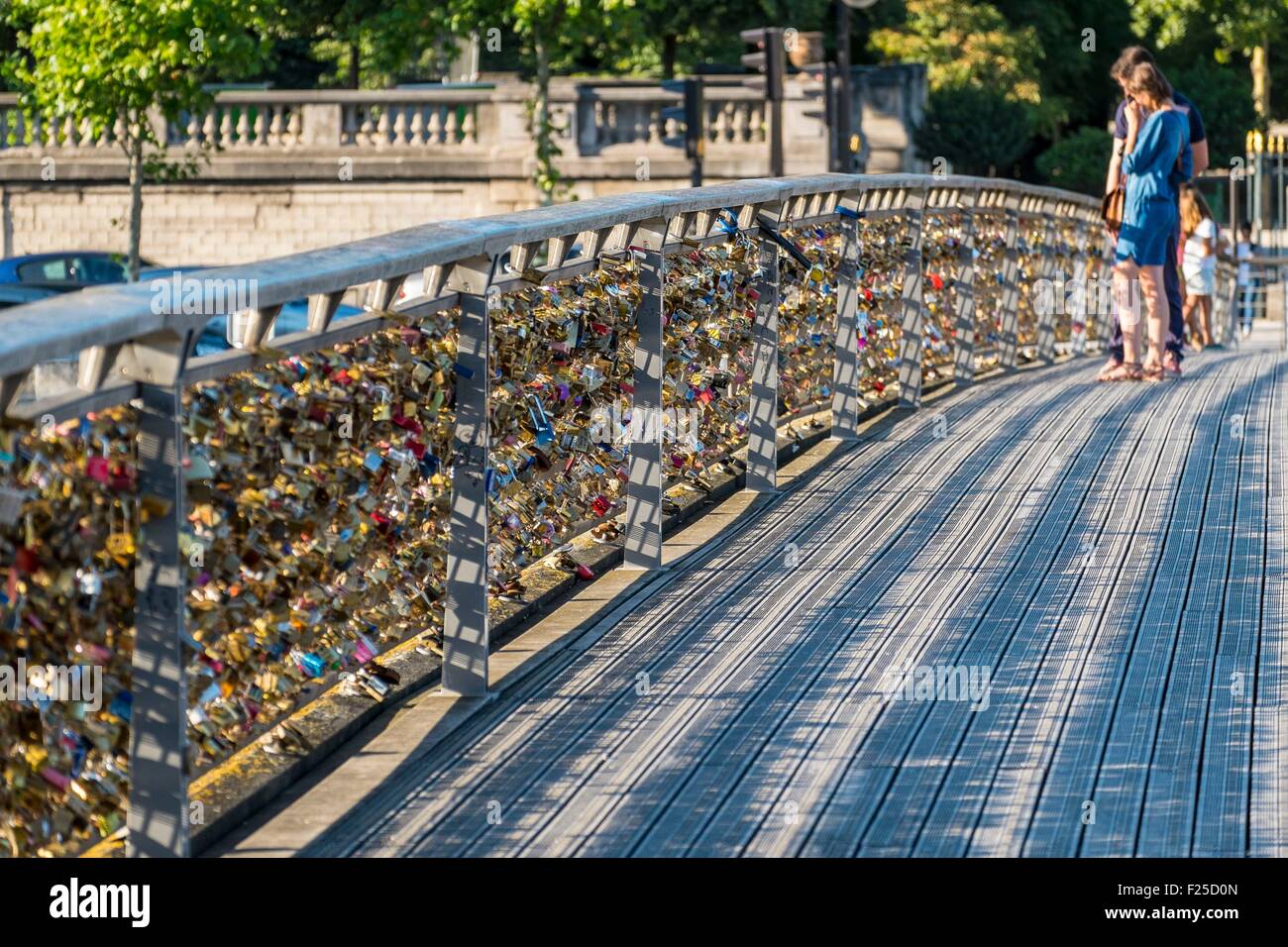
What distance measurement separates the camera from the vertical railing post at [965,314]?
1348 cm

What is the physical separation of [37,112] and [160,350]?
32842 millimetres

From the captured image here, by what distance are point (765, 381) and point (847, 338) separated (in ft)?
5.47

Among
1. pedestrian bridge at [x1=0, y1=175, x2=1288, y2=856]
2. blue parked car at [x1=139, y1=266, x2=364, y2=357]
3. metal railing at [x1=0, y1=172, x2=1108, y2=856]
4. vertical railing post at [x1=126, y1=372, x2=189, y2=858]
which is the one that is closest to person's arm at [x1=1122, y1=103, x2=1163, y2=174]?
metal railing at [x1=0, y1=172, x2=1108, y2=856]

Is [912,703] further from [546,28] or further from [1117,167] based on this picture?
[546,28]

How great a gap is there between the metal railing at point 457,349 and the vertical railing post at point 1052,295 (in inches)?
203

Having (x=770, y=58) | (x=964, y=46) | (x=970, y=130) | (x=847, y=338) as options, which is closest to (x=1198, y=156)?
(x=847, y=338)

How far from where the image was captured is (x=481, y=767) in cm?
546

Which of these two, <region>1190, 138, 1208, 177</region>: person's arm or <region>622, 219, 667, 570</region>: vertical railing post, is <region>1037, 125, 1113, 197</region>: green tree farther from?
<region>622, 219, 667, 570</region>: vertical railing post

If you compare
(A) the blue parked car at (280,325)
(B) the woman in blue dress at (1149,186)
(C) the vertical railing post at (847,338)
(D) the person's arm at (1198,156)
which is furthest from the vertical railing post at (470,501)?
(A) the blue parked car at (280,325)

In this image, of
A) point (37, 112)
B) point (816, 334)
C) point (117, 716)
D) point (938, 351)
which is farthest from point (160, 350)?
point (37, 112)

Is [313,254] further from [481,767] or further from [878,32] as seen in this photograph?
[878,32]

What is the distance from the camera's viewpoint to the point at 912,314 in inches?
482

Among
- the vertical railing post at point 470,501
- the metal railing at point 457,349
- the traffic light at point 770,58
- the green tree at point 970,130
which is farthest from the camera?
the green tree at point 970,130

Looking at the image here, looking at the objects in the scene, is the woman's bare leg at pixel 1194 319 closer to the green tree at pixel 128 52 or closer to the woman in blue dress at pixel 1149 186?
the woman in blue dress at pixel 1149 186
